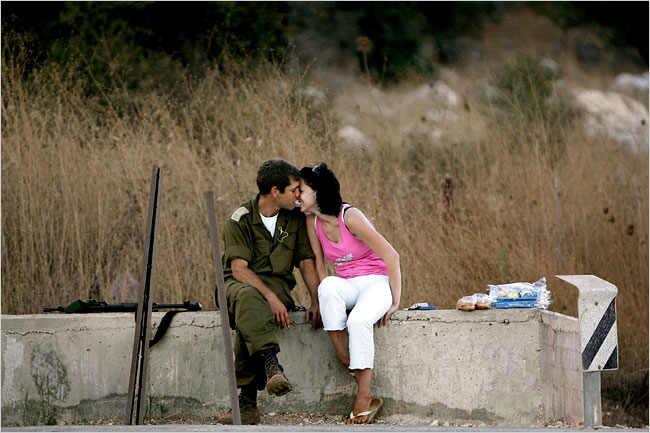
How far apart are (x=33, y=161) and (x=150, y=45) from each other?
147 inches

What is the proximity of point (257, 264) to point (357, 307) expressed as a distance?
724mm

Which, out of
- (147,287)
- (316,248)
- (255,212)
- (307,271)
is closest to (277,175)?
(255,212)

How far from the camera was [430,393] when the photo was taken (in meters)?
6.15

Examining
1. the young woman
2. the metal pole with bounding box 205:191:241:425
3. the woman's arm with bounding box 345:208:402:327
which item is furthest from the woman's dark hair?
the metal pole with bounding box 205:191:241:425

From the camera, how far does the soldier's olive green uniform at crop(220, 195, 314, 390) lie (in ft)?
18.8

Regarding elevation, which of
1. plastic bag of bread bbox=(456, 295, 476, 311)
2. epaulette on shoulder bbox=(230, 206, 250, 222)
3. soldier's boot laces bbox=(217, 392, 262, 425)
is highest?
epaulette on shoulder bbox=(230, 206, 250, 222)

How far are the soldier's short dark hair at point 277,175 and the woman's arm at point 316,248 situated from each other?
12.2 inches

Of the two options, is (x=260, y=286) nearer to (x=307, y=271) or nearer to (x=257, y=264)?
(x=257, y=264)

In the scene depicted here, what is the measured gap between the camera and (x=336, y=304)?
5.88 meters

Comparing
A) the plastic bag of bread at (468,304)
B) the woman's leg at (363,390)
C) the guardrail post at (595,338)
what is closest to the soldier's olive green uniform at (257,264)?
the woman's leg at (363,390)

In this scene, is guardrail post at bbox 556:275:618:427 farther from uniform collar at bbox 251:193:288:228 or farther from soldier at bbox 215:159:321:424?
uniform collar at bbox 251:193:288:228

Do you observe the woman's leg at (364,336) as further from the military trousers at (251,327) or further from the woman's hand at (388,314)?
the military trousers at (251,327)

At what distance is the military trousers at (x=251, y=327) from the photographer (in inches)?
223

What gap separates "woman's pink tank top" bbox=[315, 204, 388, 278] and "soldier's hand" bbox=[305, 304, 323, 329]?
27 centimetres
